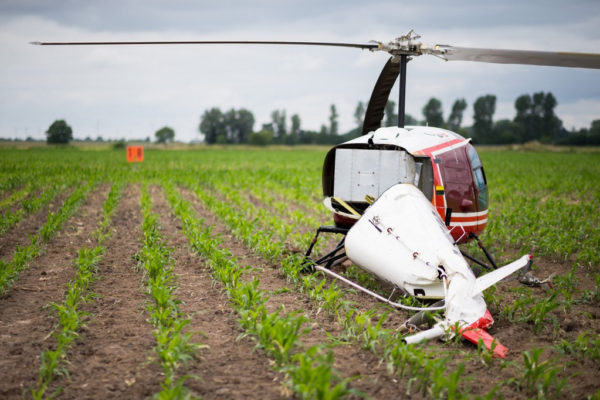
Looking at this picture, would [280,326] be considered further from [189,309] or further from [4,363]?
[4,363]

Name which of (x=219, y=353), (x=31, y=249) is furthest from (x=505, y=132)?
(x=219, y=353)

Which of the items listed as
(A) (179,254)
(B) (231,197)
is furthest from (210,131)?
(A) (179,254)

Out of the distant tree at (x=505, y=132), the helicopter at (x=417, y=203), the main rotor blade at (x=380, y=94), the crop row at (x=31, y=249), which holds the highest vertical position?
the distant tree at (x=505, y=132)

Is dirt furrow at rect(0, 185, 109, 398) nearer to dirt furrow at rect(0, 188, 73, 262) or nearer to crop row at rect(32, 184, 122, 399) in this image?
crop row at rect(32, 184, 122, 399)

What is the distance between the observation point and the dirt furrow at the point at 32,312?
3.65 metres

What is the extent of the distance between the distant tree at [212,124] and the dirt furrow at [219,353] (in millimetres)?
93450

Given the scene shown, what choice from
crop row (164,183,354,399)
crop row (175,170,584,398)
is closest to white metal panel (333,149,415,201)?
crop row (175,170,584,398)

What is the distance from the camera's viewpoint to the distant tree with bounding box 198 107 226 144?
99.3 metres

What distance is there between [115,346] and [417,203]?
3311mm

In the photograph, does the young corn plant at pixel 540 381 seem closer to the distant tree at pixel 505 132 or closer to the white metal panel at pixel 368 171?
the white metal panel at pixel 368 171

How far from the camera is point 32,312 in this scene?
4953 mm

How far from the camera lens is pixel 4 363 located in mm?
3803

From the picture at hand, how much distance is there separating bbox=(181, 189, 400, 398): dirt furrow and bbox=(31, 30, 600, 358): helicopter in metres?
0.41

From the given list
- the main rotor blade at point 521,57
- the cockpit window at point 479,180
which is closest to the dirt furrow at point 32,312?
the cockpit window at point 479,180
